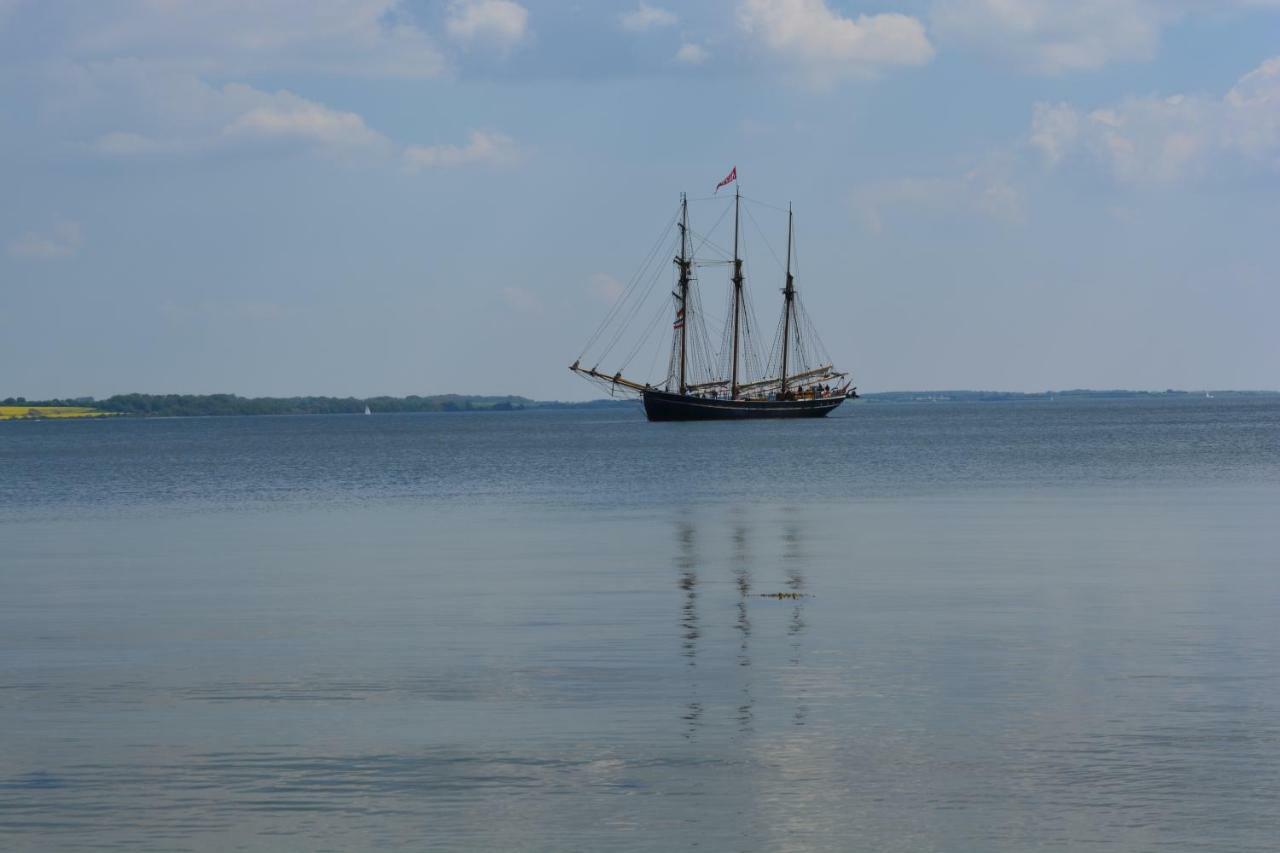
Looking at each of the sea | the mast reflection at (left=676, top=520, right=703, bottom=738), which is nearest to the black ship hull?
the sea

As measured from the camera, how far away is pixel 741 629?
2438 cm

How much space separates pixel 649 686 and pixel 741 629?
5.07 metres

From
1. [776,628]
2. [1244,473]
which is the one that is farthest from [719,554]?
[1244,473]

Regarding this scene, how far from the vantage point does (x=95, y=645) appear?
23.5 metres

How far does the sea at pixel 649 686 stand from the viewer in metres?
13.8

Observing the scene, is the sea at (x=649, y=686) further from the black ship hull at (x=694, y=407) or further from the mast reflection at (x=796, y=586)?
the black ship hull at (x=694, y=407)

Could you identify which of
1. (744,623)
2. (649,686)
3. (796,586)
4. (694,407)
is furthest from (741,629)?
(694,407)

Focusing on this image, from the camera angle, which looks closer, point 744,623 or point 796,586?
point 744,623

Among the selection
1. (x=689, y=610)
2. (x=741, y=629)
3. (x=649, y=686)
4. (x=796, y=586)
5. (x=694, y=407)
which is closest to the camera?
(x=649, y=686)

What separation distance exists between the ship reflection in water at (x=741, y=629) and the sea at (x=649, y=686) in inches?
3.5

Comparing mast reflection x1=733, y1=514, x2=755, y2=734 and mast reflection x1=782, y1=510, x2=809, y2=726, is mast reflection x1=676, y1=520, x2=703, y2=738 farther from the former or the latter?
mast reflection x1=782, y1=510, x2=809, y2=726

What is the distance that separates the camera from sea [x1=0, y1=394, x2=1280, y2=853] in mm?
13766

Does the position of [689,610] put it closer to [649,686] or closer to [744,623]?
[744,623]

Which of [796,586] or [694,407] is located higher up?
[694,407]
